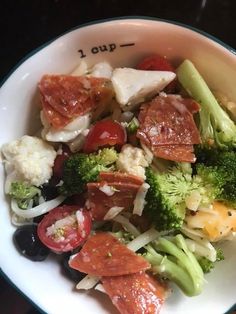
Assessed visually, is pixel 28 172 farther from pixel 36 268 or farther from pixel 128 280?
pixel 128 280

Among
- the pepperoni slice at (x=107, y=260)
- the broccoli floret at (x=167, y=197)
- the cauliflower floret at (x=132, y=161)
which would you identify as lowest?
the pepperoni slice at (x=107, y=260)

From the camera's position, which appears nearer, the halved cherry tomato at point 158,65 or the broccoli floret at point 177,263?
the broccoli floret at point 177,263

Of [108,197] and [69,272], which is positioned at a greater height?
[108,197]

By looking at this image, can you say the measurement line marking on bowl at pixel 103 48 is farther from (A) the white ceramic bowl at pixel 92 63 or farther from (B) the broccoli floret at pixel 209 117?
(B) the broccoli floret at pixel 209 117

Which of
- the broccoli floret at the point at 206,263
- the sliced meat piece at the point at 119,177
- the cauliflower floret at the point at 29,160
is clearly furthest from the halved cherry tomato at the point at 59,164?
the broccoli floret at the point at 206,263

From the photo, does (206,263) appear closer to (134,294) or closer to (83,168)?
(134,294)

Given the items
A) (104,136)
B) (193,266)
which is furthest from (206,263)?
(104,136)
